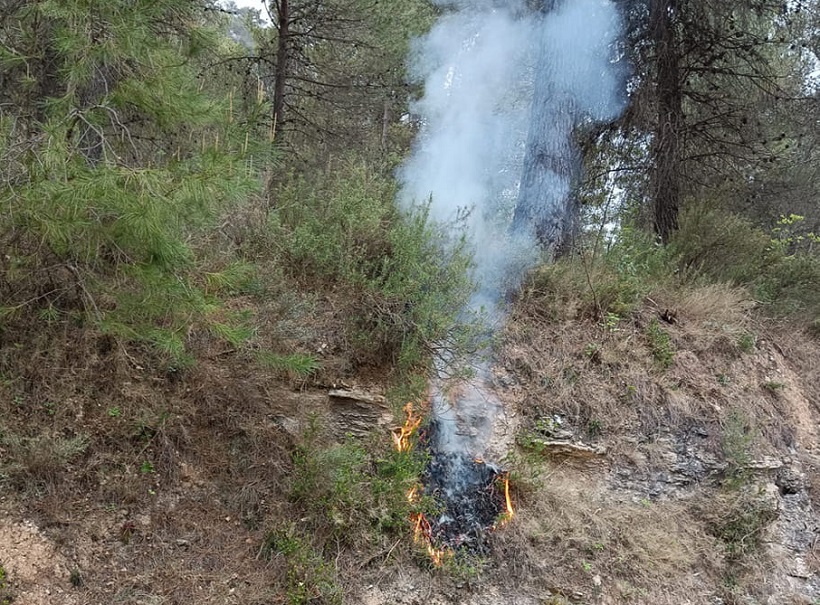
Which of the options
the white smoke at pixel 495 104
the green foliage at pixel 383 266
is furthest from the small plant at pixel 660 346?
the green foliage at pixel 383 266

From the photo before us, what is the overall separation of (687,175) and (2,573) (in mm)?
7717

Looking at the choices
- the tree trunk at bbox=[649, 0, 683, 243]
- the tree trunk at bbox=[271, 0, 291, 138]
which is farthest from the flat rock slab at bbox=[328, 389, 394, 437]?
Result: the tree trunk at bbox=[649, 0, 683, 243]

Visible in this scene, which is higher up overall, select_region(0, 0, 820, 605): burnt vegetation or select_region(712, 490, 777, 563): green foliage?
select_region(0, 0, 820, 605): burnt vegetation

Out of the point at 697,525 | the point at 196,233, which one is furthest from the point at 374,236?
the point at 697,525

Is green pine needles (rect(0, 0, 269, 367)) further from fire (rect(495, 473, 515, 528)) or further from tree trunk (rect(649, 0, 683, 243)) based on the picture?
tree trunk (rect(649, 0, 683, 243))

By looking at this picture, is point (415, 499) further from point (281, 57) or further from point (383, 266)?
point (281, 57)

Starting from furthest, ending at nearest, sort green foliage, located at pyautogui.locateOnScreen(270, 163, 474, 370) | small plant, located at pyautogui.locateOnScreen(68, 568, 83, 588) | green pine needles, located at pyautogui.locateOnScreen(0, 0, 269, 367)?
green foliage, located at pyautogui.locateOnScreen(270, 163, 474, 370) → small plant, located at pyautogui.locateOnScreen(68, 568, 83, 588) → green pine needles, located at pyautogui.locateOnScreen(0, 0, 269, 367)

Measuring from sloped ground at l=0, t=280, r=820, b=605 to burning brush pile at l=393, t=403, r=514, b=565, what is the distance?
12cm

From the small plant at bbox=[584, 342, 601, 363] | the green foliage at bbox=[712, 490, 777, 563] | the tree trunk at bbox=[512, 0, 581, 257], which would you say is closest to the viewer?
the green foliage at bbox=[712, 490, 777, 563]

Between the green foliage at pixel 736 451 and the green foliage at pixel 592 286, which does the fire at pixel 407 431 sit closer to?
the green foliage at pixel 592 286

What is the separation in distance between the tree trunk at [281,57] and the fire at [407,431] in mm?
3740

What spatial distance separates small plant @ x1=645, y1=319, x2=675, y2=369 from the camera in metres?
4.84

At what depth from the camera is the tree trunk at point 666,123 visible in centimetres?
618

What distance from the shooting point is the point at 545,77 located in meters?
5.81
